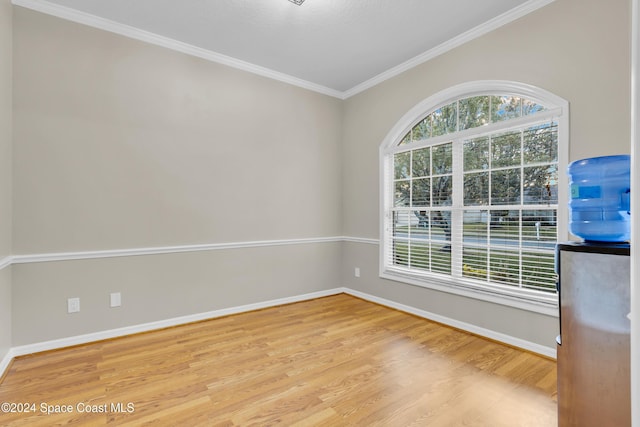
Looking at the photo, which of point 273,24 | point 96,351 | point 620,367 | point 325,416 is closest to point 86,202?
point 96,351

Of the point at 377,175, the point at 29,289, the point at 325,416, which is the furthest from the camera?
the point at 377,175

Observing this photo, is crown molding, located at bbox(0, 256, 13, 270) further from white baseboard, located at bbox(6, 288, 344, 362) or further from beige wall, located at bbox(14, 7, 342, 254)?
white baseboard, located at bbox(6, 288, 344, 362)

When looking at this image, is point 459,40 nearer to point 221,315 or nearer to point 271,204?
point 271,204

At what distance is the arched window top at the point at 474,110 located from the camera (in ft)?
8.34

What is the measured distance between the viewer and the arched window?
251cm

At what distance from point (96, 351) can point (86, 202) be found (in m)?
1.27

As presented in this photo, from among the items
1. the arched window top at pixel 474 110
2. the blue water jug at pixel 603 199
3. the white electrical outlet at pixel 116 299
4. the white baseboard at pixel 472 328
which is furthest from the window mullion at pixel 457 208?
the white electrical outlet at pixel 116 299

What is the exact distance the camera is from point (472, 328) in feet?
9.64

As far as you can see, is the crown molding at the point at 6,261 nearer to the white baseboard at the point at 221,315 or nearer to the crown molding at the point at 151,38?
the white baseboard at the point at 221,315

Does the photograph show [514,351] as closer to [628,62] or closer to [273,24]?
[628,62]

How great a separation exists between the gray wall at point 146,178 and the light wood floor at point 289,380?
0.49m

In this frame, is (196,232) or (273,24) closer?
(273,24)

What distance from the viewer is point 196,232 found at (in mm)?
3273

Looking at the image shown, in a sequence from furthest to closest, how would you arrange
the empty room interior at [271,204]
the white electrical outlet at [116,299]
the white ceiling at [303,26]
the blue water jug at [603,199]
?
1. the white electrical outlet at [116,299]
2. the white ceiling at [303,26]
3. the empty room interior at [271,204]
4. the blue water jug at [603,199]
